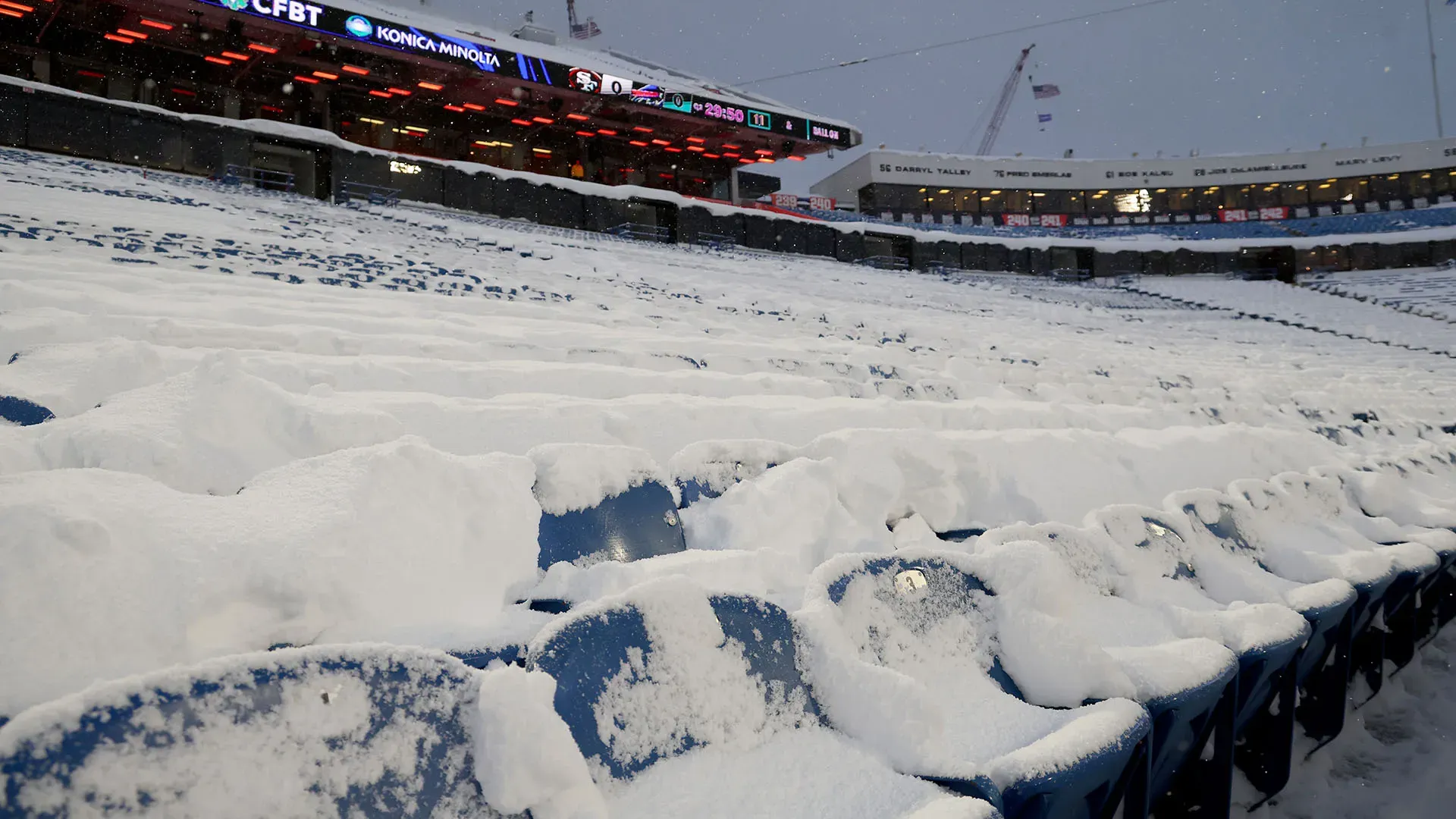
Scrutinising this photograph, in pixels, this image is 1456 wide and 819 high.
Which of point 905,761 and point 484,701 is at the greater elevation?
point 484,701

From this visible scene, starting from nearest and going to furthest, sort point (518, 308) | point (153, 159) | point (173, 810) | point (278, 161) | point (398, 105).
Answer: point (173, 810) → point (518, 308) → point (153, 159) → point (278, 161) → point (398, 105)

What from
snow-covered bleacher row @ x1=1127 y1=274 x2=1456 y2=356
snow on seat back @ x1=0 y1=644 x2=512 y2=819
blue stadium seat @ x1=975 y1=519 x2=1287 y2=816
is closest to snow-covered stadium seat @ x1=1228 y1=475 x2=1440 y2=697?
blue stadium seat @ x1=975 y1=519 x2=1287 y2=816

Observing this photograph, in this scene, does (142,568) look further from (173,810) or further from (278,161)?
(278,161)

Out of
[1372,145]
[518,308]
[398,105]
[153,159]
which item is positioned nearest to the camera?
[518,308]

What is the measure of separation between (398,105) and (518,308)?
18.3 metres

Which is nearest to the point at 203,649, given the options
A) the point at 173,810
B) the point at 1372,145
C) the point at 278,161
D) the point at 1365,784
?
the point at 173,810

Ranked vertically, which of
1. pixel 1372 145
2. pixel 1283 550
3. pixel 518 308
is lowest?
pixel 1283 550

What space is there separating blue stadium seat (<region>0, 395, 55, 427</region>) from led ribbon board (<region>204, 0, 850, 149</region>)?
53.6ft

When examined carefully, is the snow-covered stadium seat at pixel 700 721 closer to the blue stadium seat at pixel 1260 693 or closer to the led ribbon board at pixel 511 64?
the blue stadium seat at pixel 1260 693

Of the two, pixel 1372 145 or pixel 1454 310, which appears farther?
pixel 1372 145

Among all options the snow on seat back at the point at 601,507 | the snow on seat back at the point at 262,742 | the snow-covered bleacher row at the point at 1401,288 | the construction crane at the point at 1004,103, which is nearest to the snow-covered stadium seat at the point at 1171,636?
the snow on seat back at the point at 601,507

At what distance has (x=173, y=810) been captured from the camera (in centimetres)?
54

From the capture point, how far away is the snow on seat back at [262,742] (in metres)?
0.51

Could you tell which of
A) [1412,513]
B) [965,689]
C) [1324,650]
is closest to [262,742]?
[965,689]
